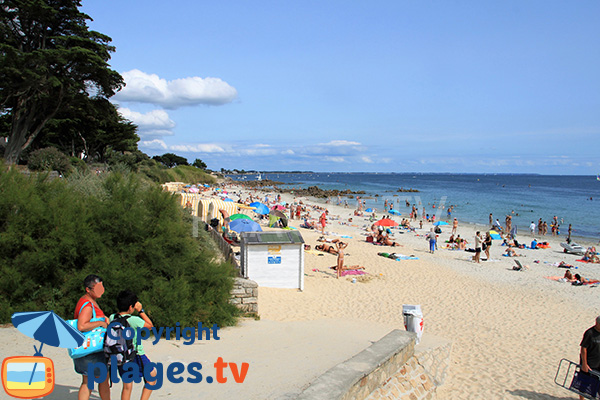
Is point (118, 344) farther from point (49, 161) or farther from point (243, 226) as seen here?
point (49, 161)

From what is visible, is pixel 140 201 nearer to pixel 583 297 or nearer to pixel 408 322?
pixel 408 322

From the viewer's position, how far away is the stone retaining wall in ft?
23.7

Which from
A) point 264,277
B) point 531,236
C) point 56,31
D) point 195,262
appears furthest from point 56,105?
point 531,236

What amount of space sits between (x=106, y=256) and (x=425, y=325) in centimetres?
671

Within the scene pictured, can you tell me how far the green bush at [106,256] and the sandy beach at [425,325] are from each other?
536 mm

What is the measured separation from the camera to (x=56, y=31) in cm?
2206

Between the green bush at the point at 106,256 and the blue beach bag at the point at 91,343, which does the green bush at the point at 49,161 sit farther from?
the blue beach bag at the point at 91,343

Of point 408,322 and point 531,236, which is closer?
point 408,322

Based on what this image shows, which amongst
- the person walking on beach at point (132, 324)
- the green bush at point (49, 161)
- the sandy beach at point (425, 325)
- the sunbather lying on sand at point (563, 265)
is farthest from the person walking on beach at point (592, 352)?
the green bush at point (49, 161)

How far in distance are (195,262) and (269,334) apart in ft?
5.35

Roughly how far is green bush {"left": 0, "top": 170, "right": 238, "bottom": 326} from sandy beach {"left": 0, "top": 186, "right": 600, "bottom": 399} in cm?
54

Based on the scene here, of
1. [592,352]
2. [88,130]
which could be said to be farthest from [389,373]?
[88,130]

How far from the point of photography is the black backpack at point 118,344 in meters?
3.07

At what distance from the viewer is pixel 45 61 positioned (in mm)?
19766
